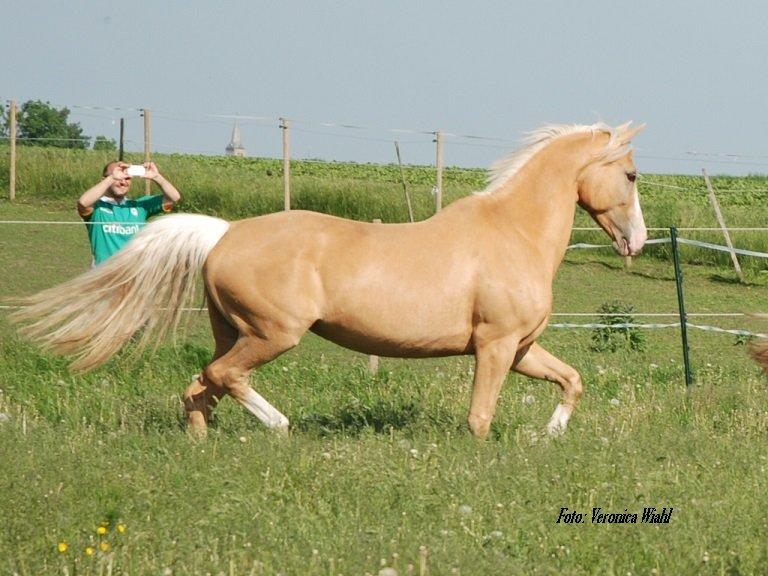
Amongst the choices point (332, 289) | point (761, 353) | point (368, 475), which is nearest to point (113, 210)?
point (332, 289)

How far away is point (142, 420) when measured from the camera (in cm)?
740

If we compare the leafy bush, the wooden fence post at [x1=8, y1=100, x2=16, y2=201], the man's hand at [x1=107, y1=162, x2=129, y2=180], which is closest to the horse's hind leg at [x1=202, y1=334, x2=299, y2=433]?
the man's hand at [x1=107, y1=162, x2=129, y2=180]

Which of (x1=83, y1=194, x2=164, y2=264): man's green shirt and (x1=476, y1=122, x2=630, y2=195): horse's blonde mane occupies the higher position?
(x1=476, y1=122, x2=630, y2=195): horse's blonde mane

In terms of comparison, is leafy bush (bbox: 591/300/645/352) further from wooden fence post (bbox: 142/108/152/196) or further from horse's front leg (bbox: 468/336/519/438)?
wooden fence post (bbox: 142/108/152/196)

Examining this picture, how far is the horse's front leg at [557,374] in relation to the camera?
24.7ft

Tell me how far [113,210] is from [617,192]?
3.82m

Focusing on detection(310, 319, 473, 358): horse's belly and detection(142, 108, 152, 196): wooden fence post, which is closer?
detection(310, 319, 473, 358): horse's belly

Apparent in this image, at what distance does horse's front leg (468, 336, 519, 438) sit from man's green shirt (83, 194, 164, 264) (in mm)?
3076

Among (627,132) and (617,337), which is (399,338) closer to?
(627,132)

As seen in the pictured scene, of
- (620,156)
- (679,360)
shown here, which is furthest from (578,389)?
(679,360)

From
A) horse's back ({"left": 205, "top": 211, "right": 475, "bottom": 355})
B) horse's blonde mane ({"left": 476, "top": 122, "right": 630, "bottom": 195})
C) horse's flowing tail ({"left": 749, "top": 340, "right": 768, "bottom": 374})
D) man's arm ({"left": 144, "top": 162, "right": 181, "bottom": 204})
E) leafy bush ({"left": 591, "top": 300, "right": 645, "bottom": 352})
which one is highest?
horse's blonde mane ({"left": 476, "top": 122, "right": 630, "bottom": 195})

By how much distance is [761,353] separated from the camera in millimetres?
7902

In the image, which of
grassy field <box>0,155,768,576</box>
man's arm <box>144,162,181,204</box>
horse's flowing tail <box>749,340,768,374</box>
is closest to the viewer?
grassy field <box>0,155,768,576</box>

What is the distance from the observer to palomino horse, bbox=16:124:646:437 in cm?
688
